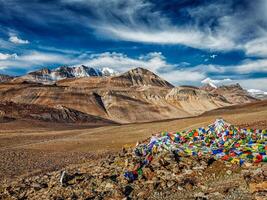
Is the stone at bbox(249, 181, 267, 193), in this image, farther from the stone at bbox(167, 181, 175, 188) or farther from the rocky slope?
the rocky slope

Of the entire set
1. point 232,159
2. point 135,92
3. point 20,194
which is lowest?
point 20,194

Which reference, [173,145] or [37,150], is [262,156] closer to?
[173,145]

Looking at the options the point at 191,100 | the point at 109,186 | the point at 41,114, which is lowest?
the point at 109,186

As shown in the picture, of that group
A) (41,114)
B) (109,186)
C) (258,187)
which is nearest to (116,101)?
(41,114)

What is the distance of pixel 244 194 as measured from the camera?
1163cm

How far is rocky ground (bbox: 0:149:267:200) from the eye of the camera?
12367 mm

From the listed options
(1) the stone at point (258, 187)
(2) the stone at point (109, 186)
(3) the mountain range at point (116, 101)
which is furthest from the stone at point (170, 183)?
(3) the mountain range at point (116, 101)

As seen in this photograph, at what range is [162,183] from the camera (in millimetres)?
13664

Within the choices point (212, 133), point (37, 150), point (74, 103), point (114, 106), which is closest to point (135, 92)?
point (114, 106)

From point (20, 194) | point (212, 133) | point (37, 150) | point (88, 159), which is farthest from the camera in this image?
point (37, 150)

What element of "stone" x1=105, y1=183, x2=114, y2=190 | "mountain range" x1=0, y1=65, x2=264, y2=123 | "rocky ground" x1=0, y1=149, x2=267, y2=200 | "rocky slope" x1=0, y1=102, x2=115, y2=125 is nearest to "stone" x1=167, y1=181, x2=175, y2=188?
"rocky ground" x1=0, y1=149, x2=267, y2=200

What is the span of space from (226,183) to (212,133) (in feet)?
23.4

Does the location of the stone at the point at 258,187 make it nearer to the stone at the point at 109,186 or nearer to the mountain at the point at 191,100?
the stone at the point at 109,186

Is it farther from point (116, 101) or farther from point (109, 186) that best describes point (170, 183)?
point (116, 101)
